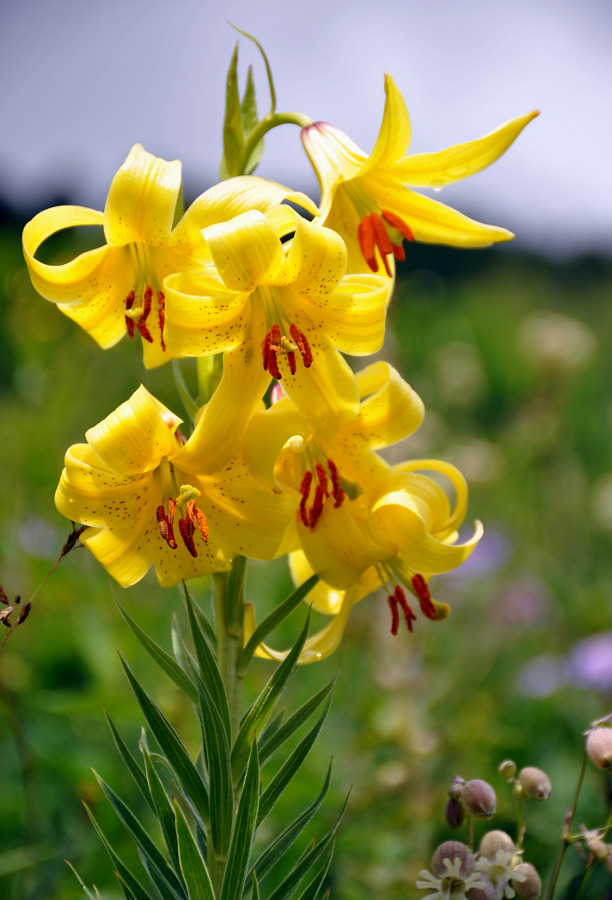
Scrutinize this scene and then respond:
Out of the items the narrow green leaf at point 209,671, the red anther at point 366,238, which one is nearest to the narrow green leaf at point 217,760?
the narrow green leaf at point 209,671

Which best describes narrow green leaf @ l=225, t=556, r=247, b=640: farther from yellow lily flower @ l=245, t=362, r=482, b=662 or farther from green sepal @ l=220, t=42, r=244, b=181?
green sepal @ l=220, t=42, r=244, b=181

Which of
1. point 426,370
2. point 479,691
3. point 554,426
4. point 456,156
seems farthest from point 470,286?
point 456,156

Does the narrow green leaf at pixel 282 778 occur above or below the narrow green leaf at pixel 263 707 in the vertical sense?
below

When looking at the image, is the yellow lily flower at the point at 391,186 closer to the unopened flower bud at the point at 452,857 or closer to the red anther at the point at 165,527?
the red anther at the point at 165,527

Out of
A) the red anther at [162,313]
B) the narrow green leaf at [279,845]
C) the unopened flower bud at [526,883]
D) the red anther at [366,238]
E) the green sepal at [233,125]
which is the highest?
the green sepal at [233,125]

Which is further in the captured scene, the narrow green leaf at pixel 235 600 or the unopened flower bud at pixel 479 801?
the narrow green leaf at pixel 235 600

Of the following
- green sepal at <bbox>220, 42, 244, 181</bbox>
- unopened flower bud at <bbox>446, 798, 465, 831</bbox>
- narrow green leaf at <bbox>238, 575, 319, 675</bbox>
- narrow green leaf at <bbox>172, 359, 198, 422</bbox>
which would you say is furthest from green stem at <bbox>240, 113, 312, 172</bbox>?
unopened flower bud at <bbox>446, 798, 465, 831</bbox>
